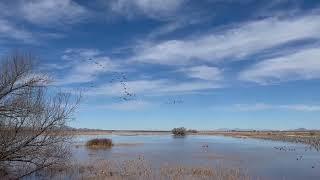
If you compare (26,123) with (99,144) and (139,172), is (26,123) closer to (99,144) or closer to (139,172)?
(139,172)

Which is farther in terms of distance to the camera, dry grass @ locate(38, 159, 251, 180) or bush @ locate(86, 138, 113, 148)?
bush @ locate(86, 138, 113, 148)

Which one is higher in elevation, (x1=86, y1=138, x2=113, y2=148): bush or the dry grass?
(x1=86, y1=138, x2=113, y2=148): bush

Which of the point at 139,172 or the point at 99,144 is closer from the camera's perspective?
the point at 139,172

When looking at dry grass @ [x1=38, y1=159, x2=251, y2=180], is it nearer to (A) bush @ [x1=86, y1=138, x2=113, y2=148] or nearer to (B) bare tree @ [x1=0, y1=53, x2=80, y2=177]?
(B) bare tree @ [x1=0, y1=53, x2=80, y2=177]

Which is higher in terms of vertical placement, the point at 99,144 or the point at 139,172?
the point at 99,144

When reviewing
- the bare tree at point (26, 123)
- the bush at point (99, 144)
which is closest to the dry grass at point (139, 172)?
the bare tree at point (26, 123)

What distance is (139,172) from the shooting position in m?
25.5

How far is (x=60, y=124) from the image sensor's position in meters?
23.1

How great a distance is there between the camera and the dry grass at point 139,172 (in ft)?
78.4

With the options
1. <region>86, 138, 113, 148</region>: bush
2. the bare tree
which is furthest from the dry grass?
<region>86, 138, 113, 148</region>: bush

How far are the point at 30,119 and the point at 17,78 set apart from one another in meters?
1.96

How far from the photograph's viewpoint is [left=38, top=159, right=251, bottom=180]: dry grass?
23906 mm

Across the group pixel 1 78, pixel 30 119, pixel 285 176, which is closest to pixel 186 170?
pixel 285 176

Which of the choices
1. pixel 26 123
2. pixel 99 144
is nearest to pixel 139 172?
pixel 26 123
